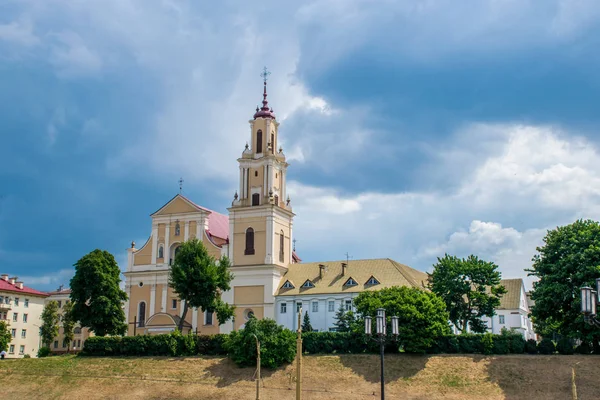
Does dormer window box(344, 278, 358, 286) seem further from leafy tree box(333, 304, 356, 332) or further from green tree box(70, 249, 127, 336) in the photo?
green tree box(70, 249, 127, 336)

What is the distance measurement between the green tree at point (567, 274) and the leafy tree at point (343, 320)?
17090 mm

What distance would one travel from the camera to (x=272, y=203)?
78.2 m

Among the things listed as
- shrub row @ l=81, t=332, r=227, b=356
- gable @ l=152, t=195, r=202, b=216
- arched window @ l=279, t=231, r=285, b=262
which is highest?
gable @ l=152, t=195, r=202, b=216

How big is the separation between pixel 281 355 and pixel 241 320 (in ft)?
64.1

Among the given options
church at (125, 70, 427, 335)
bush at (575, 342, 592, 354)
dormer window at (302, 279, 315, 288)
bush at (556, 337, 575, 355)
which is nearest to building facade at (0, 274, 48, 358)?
church at (125, 70, 427, 335)

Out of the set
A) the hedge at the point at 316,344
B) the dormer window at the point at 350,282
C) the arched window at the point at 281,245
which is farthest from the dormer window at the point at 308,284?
the hedge at the point at 316,344

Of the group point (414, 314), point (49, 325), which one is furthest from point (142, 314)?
point (414, 314)

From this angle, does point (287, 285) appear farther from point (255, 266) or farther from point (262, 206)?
point (262, 206)

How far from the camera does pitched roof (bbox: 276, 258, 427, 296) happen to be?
2862 inches

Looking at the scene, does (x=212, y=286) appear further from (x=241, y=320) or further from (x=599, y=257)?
(x=599, y=257)

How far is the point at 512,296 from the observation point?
3423 inches

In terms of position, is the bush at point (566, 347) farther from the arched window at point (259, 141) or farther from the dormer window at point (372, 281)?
the arched window at point (259, 141)

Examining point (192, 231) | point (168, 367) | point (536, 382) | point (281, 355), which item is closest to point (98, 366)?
point (168, 367)

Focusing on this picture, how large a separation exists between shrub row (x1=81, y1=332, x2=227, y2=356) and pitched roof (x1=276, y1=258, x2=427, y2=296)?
46.6ft
